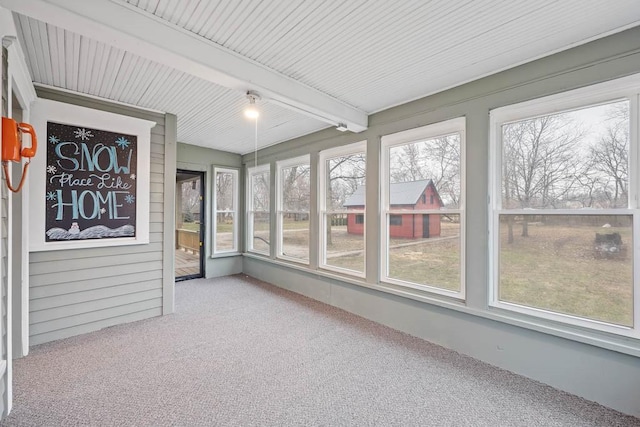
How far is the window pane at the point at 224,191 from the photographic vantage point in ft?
18.5

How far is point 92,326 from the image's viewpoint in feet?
10.0

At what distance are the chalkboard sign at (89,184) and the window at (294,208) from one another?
2.26 meters

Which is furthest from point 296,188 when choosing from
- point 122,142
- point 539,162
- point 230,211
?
point 539,162

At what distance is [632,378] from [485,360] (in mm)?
894

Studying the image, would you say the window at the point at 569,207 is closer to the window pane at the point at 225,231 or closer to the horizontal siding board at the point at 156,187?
the horizontal siding board at the point at 156,187

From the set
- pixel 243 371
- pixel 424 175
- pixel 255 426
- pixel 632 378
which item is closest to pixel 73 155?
pixel 243 371

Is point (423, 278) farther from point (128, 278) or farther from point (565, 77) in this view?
point (128, 278)

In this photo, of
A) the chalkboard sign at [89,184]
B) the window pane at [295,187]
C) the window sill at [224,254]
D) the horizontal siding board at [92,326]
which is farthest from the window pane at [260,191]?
the horizontal siding board at [92,326]

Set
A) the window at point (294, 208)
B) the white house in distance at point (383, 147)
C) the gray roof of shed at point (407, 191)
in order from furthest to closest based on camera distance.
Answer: the window at point (294, 208)
the gray roof of shed at point (407, 191)
the white house in distance at point (383, 147)

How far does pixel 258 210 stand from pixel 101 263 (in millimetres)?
2819

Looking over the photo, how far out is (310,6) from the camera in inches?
65.8

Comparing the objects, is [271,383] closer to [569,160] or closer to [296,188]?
[569,160]

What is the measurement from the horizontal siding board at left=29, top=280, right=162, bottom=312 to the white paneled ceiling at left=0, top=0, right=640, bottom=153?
83.8 inches

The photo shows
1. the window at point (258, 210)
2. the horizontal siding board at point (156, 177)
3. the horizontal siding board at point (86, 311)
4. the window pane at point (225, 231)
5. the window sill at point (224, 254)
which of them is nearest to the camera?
the horizontal siding board at point (86, 311)
